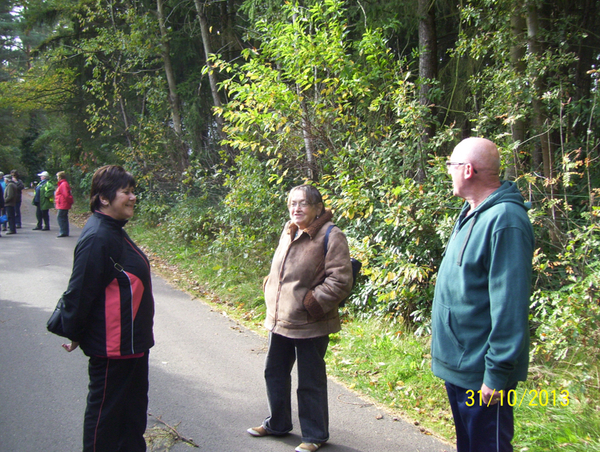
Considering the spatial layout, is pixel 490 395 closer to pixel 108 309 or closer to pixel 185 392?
pixel 108 309

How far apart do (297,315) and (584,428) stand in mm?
2195

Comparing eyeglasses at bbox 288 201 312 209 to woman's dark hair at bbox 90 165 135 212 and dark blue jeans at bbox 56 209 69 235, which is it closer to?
woman's dark hair at bbox 90 165 135 212

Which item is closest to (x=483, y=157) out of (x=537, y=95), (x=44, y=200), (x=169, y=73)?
(x=537, y=95)

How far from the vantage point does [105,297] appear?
9.93 feet

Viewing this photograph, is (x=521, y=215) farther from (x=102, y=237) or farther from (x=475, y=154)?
(x=102, y=237)

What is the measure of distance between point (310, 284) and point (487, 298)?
1.51m

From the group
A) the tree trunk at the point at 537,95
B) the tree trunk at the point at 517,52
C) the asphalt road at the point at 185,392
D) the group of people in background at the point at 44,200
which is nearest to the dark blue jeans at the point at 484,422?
the asphalt road at the point at 185,392

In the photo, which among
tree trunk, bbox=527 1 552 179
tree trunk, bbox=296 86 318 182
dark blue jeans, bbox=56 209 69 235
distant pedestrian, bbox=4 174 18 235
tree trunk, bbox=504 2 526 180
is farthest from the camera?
distant pedestrian, bbox=4 174 18 235

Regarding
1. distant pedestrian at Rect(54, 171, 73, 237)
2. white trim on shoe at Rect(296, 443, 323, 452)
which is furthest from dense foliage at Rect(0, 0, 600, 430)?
distant pedestrian at Rect(54, 171, 73, 237)

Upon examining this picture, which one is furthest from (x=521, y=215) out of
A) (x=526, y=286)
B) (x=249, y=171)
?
(x=249, y=171)

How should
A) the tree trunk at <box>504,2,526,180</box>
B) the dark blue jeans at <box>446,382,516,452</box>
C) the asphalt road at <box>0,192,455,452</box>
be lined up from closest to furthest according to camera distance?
1. the dark blue jeans at <box>446,382,516,452</box>
2. the asphalt road at <box>0,192,455,452</box>
3. the tree trunk at <box>504,2,526,180</box>

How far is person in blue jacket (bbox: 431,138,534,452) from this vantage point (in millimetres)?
2338

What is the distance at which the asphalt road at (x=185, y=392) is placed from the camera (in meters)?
3.94

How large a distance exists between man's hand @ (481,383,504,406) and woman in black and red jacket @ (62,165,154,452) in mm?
2065
